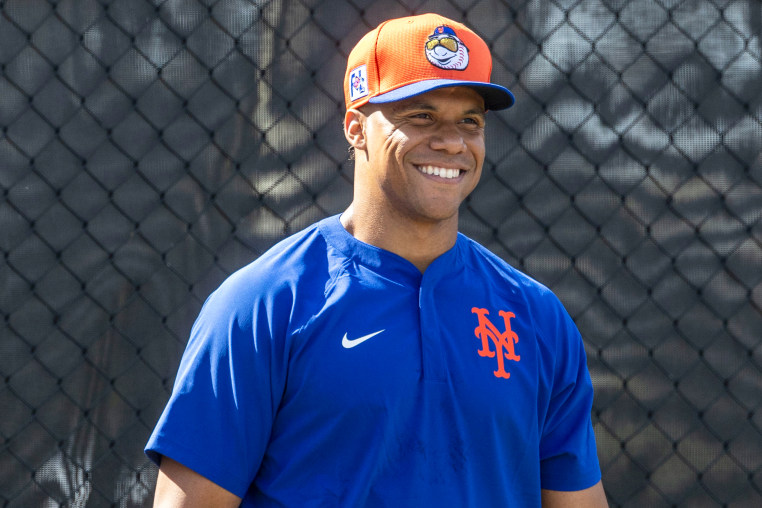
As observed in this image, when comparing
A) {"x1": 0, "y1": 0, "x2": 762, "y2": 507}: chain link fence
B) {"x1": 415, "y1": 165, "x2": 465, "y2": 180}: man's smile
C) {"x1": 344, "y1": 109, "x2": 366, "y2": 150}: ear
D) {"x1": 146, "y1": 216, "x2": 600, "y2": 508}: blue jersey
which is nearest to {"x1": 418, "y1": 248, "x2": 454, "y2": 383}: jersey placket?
{"x1": 146, "y1": 216, "x2": 600, "y2": 508}: blue jersey

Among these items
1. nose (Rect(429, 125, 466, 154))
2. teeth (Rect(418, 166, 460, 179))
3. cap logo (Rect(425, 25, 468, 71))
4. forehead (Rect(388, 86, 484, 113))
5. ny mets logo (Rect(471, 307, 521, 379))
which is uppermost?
cap logo (Rect(425, 25, 468, 71))

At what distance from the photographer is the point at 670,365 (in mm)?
2398

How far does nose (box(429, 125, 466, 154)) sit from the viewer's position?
1516mm

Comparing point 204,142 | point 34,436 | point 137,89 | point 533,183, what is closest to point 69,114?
point 137,89

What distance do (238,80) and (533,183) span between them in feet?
2.98

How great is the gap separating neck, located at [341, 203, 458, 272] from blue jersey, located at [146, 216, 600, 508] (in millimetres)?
27

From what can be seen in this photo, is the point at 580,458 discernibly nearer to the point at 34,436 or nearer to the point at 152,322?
the point at 152,322

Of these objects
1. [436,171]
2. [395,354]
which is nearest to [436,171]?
[436,171]

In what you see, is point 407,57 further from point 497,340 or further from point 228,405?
point 228,405

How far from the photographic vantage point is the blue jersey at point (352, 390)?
1.35 m

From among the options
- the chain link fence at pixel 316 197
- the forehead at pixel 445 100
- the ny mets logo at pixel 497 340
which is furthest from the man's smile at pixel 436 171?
the chain link fence at pixel 316 197

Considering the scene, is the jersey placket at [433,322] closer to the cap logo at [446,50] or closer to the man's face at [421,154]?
the man's face at [421,154]

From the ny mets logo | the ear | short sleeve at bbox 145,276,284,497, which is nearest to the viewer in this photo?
short sleeve at bbox 145,276,284,497

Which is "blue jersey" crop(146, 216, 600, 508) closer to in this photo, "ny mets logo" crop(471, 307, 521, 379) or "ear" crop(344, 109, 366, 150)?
"ny mets logo" crop(471, 307, 521, 379)
